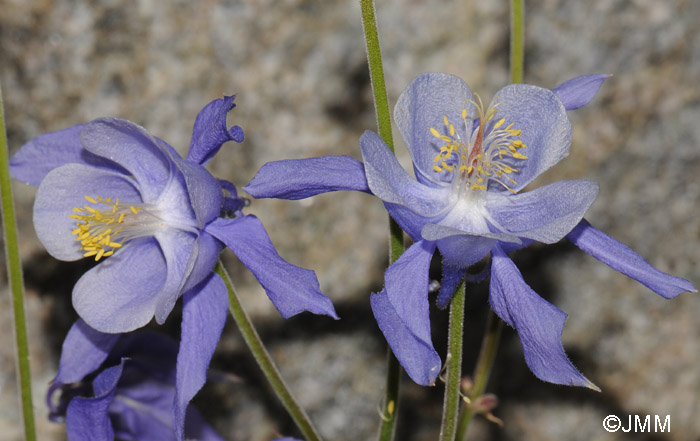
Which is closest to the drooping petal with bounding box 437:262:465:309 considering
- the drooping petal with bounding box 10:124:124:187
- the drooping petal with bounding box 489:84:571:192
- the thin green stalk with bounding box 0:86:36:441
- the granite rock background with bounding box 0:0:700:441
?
the drooping petal with bounding box 489:84:571:192

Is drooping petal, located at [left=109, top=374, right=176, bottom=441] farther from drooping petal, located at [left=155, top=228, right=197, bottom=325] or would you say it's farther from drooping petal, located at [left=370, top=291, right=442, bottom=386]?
drooping petal, located at [left=370, top=291, right=442, bottom=386]

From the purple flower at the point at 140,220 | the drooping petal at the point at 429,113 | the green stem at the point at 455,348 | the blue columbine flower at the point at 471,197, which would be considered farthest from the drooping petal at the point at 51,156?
the green stem at the point at 455,348

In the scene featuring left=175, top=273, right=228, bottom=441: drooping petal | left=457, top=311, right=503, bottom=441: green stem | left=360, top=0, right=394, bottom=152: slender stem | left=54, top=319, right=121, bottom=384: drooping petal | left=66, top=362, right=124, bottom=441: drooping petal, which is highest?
left=360, top=0, right=394, bottom=152: slender stem

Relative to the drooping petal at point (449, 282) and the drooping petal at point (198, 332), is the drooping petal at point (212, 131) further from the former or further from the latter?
the drooping petal at point (449, 282)

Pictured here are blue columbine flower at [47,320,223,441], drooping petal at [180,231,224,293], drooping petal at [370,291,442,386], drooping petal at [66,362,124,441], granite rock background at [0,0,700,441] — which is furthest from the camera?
granite rock background at [0,0,700,441]

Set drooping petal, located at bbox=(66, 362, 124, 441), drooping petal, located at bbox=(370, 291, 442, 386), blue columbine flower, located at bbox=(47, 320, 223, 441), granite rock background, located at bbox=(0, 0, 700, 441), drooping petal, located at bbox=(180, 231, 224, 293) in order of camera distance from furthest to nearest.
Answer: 1. granite rock background, located at bbox=(0, 0, 700, 441)
2. blue columbine flower, located at bbox=(47, 320, 223, 441)
3. drooping petal, located at bbox=(66, 362, 124, 441)
4. drooping petal, located at bbox=(180, 231, 224, 293)
5. drooping petal, located at bbox=(370, 291, 442, 386)

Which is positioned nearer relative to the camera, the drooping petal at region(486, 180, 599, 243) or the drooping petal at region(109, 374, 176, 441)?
the drooping petal at region(486, 180, 599, 243)
